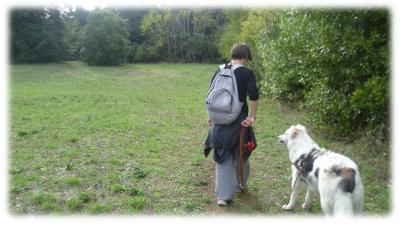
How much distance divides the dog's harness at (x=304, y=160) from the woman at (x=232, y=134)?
2.46 ft

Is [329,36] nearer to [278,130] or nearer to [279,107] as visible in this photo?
[278,130]

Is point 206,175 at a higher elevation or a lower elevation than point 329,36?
lower

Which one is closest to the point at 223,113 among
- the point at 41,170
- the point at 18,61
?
the point at 41,170

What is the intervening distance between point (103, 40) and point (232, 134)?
49872 millimetres

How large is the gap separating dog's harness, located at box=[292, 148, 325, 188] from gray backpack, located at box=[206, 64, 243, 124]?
1.02 metres

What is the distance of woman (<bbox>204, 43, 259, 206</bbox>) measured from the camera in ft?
18.1

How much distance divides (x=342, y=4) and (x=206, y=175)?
148 inches

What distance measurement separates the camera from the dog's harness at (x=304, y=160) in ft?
16.7

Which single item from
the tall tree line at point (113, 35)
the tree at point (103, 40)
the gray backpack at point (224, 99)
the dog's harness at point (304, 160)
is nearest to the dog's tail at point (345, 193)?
the dog's harness at point (304, 160)

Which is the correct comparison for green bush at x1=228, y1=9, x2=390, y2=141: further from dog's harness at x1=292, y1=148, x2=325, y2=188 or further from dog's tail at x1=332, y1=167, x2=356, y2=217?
dog's tail at x1=332, y1=167, x2=356, y2=217

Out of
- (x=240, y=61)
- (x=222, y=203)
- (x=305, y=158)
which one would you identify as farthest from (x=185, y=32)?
(x=305, y=158)

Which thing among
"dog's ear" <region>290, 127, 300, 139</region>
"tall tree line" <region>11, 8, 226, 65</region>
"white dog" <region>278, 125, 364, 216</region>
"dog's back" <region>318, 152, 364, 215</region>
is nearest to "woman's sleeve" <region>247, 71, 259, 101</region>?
"dog's ear" <region>290, 127, 300, 139</region>

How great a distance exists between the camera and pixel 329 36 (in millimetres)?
7246
